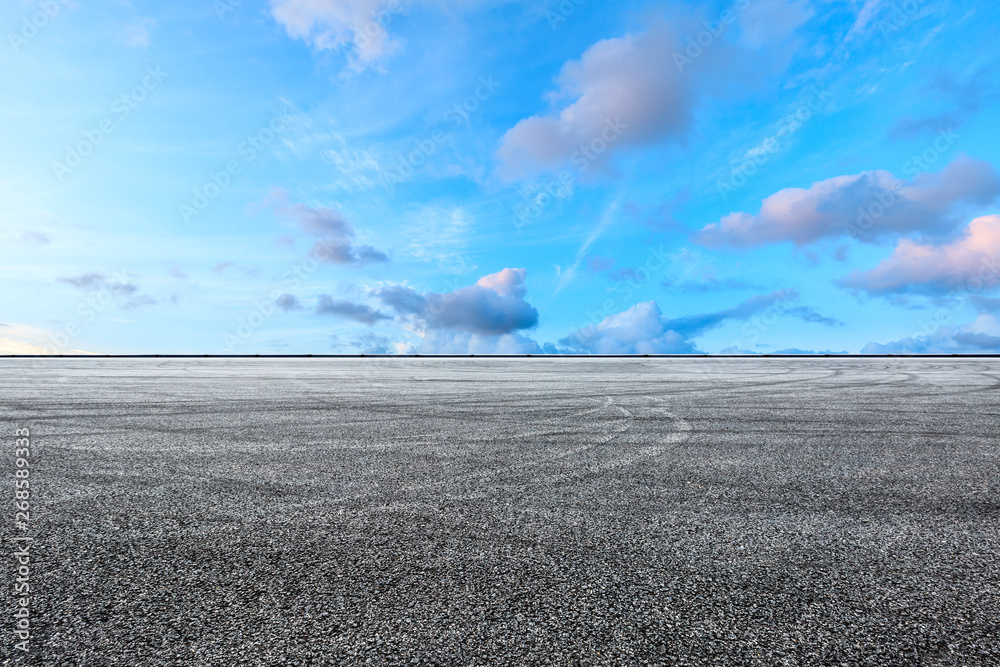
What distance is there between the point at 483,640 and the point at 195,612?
1198 mm

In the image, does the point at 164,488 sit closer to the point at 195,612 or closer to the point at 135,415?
the point at 195,612

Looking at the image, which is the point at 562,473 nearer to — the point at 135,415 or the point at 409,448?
the point at 409,448

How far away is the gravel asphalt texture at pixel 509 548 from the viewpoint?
2.06m

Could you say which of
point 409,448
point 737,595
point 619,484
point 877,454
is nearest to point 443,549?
point 737,595

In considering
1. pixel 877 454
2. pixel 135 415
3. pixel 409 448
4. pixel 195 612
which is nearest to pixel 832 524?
pixel 877 454

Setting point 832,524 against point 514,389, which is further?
point 514,389

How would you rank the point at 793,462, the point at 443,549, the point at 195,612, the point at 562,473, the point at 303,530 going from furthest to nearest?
the point at 793,462 < the point at 562,473 < the point at 303,530 < the point at 443,549 < the point at 195,612

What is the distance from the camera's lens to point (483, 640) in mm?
2047

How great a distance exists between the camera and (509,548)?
2928mm

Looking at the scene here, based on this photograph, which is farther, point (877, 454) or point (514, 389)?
point (514, 389)

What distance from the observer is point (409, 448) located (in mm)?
5797

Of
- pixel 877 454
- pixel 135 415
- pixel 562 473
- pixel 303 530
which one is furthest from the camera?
pixel 135 415

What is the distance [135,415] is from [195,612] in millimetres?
7307

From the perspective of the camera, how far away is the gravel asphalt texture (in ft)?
6.77
